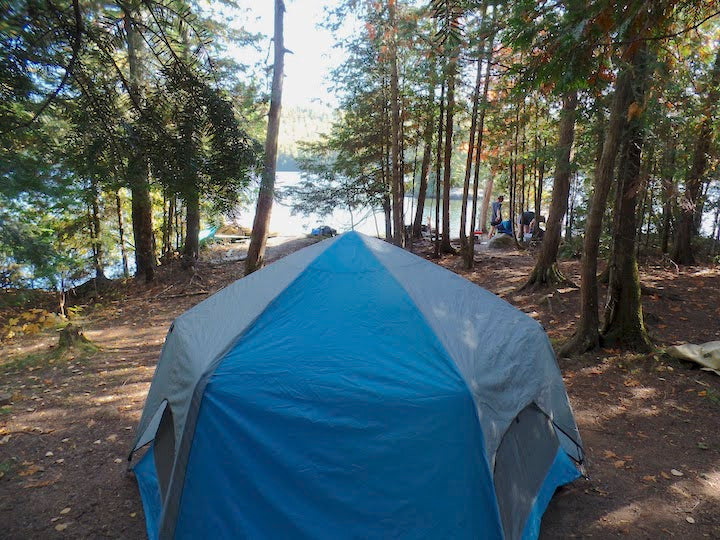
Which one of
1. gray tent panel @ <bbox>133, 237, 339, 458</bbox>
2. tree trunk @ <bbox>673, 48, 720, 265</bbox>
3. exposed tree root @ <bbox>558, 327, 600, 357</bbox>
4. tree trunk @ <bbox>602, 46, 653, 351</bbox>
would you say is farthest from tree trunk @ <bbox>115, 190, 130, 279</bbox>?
tree trunk @ <bbox>673, 48, 720, 265</bbox>

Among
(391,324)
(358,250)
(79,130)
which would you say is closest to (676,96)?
(358,250)

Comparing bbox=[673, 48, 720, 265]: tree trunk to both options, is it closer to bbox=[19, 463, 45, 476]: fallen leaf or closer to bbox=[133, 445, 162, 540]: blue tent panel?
bbox=[133, 445, 162, 540]: blue tent panel

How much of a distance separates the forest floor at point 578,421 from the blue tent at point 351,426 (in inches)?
27.4

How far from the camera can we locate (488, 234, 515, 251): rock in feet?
51.4

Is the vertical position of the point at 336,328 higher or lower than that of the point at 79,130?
lower

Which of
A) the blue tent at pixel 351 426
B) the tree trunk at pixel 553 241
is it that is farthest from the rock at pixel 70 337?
the tree trunk at pixel 553 241

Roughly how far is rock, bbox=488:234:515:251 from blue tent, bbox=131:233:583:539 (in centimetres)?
1328

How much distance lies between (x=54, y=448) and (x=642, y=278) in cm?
1014

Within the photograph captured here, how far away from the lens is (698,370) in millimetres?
5504

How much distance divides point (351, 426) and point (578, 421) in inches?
132

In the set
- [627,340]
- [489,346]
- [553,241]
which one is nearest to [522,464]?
[489,346]

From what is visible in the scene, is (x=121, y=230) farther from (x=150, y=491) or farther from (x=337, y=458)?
(x=337, y=458)

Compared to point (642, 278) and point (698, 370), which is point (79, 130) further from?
point (642, 278)

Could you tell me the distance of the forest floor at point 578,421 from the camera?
10.5 feet
